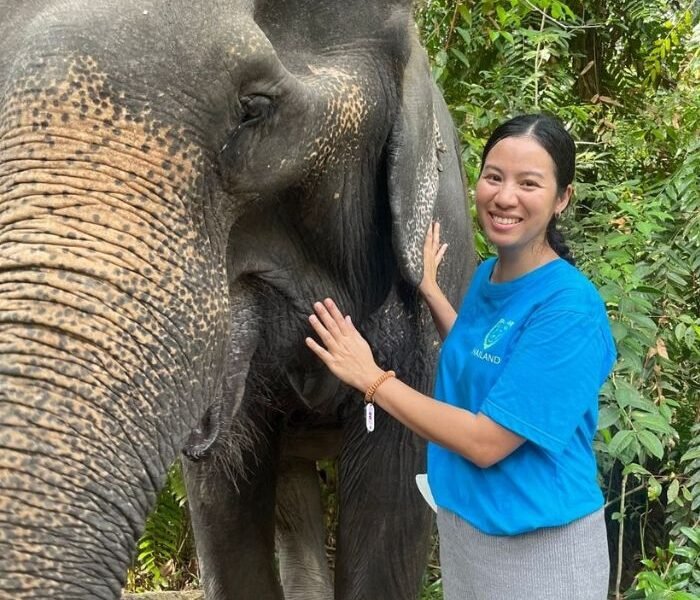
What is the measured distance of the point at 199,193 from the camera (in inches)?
73.2

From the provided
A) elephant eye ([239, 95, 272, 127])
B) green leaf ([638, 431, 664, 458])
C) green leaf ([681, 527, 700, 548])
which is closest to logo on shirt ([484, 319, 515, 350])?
elephant eye ([239, 95, 272, 127])

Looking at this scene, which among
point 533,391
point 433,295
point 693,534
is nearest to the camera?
point 533,391

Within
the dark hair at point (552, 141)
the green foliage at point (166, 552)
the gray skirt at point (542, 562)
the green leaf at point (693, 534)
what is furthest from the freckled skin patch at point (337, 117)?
the green foliage at point (166, 552)

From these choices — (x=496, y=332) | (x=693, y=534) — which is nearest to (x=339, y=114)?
(x=496, y=332)

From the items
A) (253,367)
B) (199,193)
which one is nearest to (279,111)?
(199,193)

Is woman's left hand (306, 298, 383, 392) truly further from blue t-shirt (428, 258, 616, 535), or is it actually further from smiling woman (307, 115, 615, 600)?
blue t-shirt (428, 258, 616, 535)

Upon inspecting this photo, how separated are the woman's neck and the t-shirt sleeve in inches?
6.0

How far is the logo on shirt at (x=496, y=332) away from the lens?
82.0 inches

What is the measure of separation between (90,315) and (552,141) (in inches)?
35.1

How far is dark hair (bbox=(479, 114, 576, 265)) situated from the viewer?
211 cm

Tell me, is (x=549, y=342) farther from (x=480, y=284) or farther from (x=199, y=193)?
(x=199, y=193)

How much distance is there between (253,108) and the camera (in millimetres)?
1970

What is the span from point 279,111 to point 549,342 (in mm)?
580

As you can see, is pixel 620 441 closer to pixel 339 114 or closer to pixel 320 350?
pixel 320 350
